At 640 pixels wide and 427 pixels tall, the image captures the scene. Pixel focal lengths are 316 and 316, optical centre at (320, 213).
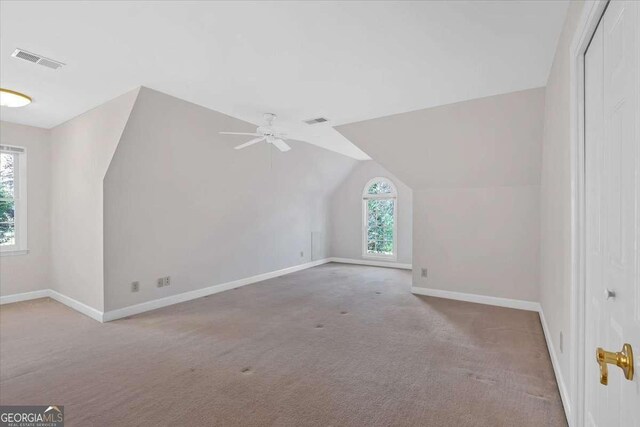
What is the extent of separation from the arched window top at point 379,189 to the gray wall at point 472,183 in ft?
8.40

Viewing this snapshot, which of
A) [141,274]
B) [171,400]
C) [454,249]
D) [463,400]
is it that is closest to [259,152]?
[141,274]

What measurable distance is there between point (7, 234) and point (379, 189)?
6.89 meters

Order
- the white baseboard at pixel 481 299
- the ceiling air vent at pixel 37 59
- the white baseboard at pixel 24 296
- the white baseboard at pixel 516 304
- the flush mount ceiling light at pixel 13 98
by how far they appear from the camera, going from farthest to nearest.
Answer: the white baseboard at pixel 24 296
the white baseboard at pixel 481 299
the flush mount ceiling light at pixel 13 98
the ceiling air vent at pixel 37 59
the white baseboard at pixel 516 304

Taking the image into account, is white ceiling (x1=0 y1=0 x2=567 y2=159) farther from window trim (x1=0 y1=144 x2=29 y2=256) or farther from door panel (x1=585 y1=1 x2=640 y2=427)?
window trim (x1=0 y1=144 x2=29 y2=256)

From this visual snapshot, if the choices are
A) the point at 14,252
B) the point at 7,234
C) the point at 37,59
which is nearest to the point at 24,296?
the point at 14,252

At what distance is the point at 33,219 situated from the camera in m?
4.79

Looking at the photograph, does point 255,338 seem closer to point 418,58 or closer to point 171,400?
point 171,400

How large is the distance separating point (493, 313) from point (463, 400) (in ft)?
7.31

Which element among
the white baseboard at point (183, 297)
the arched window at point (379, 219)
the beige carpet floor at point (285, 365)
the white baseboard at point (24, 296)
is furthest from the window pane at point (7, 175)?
the arched window at point (379, 219)

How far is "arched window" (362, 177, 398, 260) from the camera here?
7.57 meters

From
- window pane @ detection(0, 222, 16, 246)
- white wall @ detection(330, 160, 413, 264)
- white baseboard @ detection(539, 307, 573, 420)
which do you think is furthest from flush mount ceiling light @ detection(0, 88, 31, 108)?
white wall @ detection(330, 160, 413, 264)

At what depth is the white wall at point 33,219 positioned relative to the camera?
→ 4.56m

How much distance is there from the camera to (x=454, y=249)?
475 cm

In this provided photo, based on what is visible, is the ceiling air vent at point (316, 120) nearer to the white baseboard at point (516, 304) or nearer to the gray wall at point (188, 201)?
the gray wall at point (188, 201)
